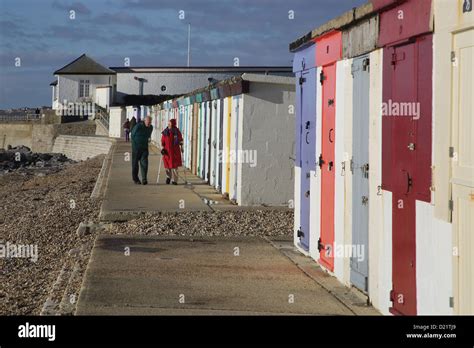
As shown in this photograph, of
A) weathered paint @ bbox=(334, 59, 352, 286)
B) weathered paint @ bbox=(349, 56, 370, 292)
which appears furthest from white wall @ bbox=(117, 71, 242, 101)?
weathered paint @ bbox=(349, 56, 370, 292)

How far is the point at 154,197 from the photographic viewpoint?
18.2 meters

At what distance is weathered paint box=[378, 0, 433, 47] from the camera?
7184 millimetres

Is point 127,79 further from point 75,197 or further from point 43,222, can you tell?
point 43,222

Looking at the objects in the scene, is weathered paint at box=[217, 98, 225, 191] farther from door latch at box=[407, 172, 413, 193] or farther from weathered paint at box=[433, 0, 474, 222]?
weathered paint at box=[433, 0, 474, 222]

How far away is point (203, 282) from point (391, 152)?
2704mm

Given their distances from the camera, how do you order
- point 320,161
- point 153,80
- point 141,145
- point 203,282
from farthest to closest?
point 153,80 → point 141,145 → point 320,161 → point 203,282

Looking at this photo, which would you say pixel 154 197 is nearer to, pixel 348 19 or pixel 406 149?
pixel 348 19

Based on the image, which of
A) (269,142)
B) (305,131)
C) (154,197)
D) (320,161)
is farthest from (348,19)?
(154,197)

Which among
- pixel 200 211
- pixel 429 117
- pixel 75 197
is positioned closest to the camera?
pixel 429 117

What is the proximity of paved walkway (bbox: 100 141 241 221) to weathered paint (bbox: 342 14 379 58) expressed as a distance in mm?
6330
